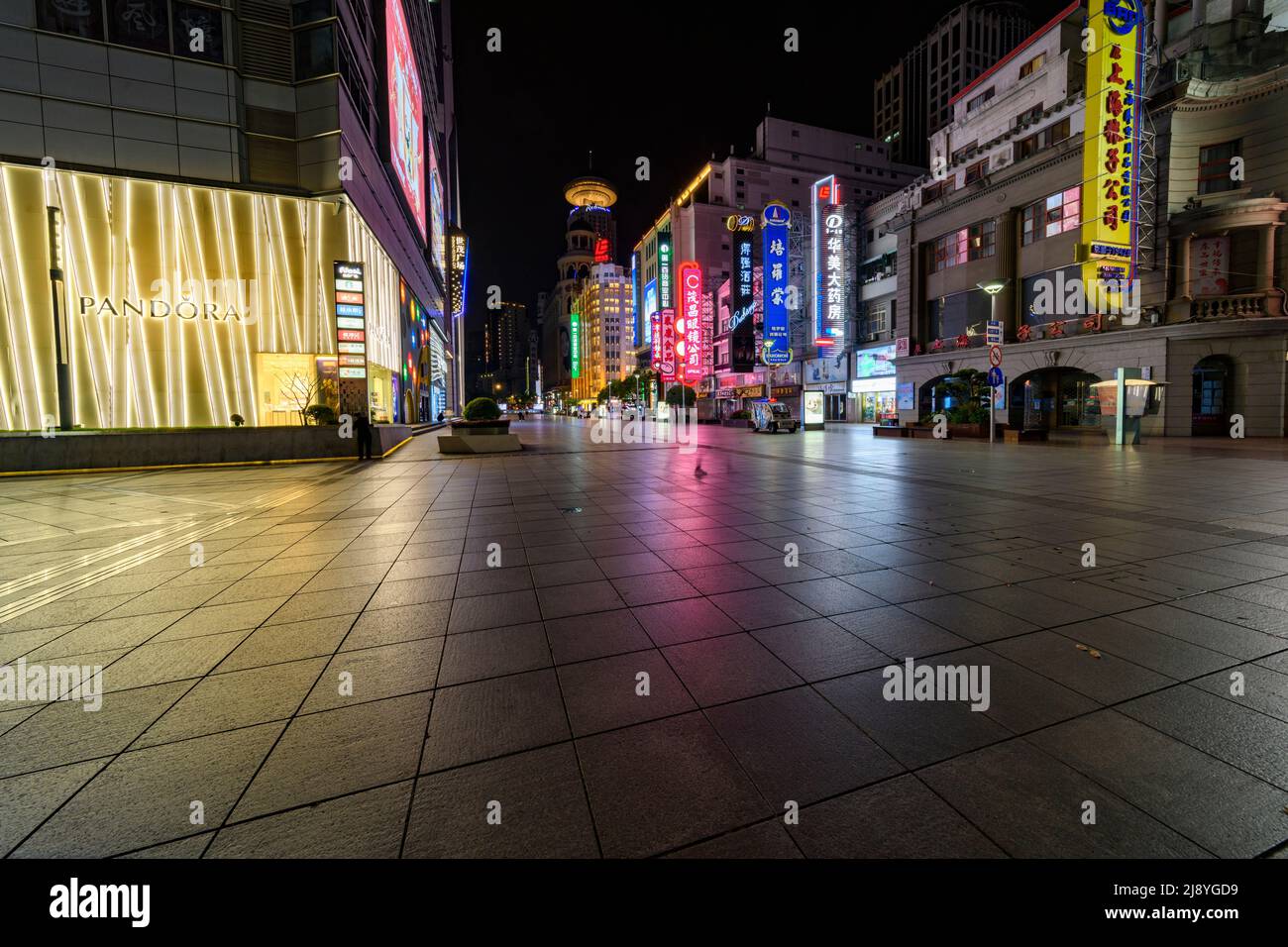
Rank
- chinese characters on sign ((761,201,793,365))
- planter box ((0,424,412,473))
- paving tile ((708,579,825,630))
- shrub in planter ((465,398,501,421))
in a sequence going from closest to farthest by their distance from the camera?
1. paving tile ((708,579,825,630))
2. planter box ((0,424,412,473))
3. shrub in planter ((465,398,501,421))
4. chinese characters on sign ((761,201,793,365))

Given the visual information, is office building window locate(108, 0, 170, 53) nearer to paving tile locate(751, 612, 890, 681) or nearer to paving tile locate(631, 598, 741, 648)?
paving tile locate(631, 598, 741, 648)

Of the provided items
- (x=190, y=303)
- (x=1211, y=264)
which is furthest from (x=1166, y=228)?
(x=190, y=303)

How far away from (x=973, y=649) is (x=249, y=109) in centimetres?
3108

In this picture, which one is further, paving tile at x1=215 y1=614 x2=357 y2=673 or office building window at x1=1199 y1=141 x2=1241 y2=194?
office building window at x1=1199 y1=141 x2=1241 y2=194

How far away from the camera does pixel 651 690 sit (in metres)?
3.61

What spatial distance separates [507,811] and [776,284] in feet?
158

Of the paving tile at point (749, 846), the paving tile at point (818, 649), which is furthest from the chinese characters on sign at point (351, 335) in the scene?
the paving tile at point (749, 846)

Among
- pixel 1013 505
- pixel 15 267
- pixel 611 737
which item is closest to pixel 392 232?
pixel 15 267

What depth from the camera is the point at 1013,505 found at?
9703mm

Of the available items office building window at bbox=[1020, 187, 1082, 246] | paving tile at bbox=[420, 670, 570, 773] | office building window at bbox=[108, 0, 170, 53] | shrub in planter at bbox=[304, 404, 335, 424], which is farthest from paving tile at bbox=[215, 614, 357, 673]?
office building window at bbox=[1020, 187, 1082, 246]

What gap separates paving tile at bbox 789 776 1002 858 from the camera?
2268 mm

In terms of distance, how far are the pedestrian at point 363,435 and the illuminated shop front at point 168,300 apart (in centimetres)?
486

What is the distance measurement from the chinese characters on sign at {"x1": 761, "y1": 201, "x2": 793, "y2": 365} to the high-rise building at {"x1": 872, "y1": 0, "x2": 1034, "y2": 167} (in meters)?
47.4
